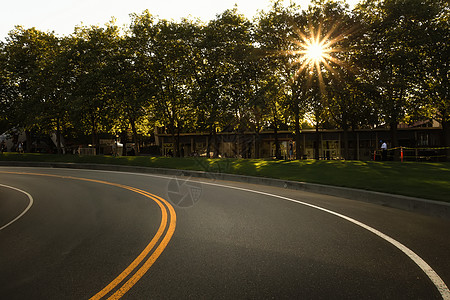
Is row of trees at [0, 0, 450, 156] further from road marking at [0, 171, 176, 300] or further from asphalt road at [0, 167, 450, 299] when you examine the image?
road marking at [0, 171, 176, 300]

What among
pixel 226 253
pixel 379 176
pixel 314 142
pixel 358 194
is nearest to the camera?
pixel 226 253

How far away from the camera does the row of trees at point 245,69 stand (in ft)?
72.4

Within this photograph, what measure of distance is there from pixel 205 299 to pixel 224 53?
86.9 ft

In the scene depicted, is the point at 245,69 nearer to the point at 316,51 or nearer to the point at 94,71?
the point at 316,51

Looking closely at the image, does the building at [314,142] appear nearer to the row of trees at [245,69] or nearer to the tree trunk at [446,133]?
the tree trunk at [446,133]

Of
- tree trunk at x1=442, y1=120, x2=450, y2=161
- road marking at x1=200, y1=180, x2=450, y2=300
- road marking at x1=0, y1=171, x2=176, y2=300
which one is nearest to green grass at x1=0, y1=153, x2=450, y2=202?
road marking at x1=200, y1=180, x2=450, y2=300

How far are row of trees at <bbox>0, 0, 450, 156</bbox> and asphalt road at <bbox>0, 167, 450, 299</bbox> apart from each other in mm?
17422

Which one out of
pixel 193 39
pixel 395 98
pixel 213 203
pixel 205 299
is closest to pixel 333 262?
pixel 205 299

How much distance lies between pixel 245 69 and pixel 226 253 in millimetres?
24849

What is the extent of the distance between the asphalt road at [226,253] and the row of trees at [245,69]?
17422 millimetres

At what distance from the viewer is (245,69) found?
89.7 ft

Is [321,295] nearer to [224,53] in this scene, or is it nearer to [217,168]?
[217,168]

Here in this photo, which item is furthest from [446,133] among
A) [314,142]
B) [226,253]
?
[226,253]

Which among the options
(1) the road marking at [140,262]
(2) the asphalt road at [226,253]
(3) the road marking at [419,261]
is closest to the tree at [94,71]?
(2) the asphalt road at [226,253]
